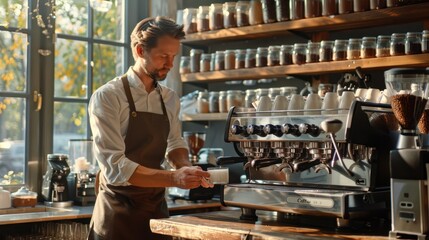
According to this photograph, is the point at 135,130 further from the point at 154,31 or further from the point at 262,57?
the point at 262,57

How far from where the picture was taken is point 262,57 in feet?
12.8

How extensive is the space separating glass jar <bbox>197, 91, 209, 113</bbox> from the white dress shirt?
56.0 inches

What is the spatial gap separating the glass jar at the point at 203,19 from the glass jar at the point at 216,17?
0.05 meters

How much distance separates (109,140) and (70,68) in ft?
6.04

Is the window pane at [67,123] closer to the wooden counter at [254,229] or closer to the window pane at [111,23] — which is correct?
the window pane at [111,23]

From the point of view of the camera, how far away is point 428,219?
76.2 inches

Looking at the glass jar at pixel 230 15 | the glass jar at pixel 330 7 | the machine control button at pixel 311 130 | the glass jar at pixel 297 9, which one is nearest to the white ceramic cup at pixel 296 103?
the machine control button at pixel 311 130

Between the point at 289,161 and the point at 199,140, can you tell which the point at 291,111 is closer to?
the point at 289,161

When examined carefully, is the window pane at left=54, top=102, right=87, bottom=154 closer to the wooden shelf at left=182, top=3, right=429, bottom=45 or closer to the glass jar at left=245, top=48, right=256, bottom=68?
the wooden shelf at left=182, top=3, right=429, bottom=45

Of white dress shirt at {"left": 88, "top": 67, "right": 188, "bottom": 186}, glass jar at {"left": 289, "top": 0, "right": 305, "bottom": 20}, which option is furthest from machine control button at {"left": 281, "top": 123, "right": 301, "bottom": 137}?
glass jar at {"left": 289, "top": 0, "right": 305, "bottom": 20}

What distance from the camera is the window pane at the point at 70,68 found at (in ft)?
13.8

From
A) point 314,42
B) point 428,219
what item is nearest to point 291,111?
point 428,219

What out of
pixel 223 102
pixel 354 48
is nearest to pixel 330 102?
pixel 354 48

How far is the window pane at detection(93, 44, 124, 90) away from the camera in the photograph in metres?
4.43
